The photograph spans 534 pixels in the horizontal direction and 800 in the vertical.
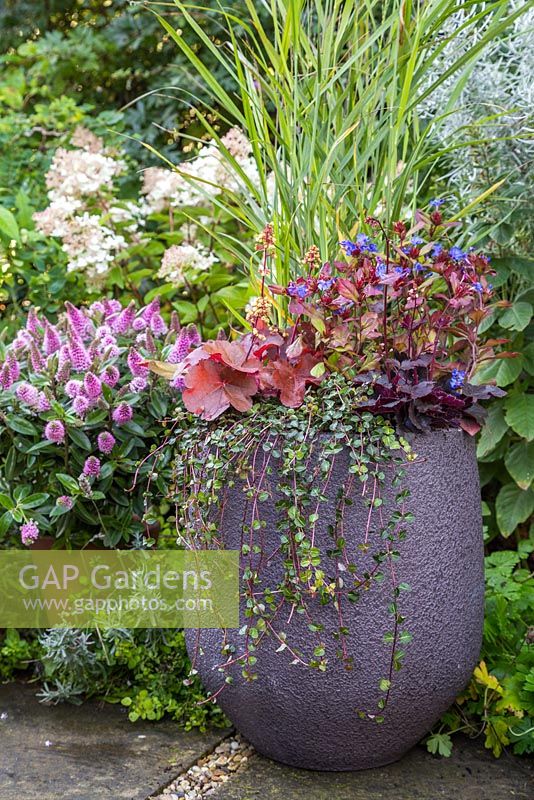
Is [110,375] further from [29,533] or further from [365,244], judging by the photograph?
[365,244]

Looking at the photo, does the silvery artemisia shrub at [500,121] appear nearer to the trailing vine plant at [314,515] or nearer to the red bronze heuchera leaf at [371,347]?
the red bronze heuchera leaf at [371,347]

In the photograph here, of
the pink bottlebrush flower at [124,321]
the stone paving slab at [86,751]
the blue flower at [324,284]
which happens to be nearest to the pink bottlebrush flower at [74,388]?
the pink bottlebrush flower at [124,321]

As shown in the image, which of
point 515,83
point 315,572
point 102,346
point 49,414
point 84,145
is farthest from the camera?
point 84,145

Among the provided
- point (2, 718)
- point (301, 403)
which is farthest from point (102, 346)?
point (2, 718)

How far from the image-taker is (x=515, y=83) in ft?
8.66

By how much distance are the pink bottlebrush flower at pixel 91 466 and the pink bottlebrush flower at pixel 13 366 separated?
0.30m

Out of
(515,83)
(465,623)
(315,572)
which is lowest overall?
(465,623)

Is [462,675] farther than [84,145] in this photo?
No

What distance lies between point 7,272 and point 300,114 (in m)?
1.52

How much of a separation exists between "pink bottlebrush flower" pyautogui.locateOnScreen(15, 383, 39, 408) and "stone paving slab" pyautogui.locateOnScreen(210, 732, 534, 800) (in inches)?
39.3

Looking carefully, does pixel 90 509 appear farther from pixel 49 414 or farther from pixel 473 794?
pixel 473 794

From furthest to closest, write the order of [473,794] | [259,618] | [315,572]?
[473,794], [259,618], [315,572]

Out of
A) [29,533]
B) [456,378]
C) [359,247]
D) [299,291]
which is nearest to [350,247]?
[359,247]

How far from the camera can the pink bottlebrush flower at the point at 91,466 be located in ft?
6.79
